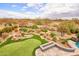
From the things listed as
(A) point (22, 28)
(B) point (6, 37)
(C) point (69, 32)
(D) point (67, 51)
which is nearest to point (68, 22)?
(C) point (69, 32)

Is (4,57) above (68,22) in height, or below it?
below

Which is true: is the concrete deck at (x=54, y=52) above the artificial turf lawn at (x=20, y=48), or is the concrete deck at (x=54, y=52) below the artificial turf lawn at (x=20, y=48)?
below

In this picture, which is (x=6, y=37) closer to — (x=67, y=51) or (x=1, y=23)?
(x=1, y=23)

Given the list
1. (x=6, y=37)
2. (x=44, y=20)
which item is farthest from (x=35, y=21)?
(x=6, y=37)

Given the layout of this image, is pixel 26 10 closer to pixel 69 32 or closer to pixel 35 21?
pixel 35 21

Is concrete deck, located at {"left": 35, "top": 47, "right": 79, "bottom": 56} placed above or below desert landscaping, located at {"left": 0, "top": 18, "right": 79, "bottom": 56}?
below

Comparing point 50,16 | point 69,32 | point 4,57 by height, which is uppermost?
point 50,16

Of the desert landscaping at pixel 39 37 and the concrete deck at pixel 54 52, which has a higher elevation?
the desert landscaping at pixel 39 37
